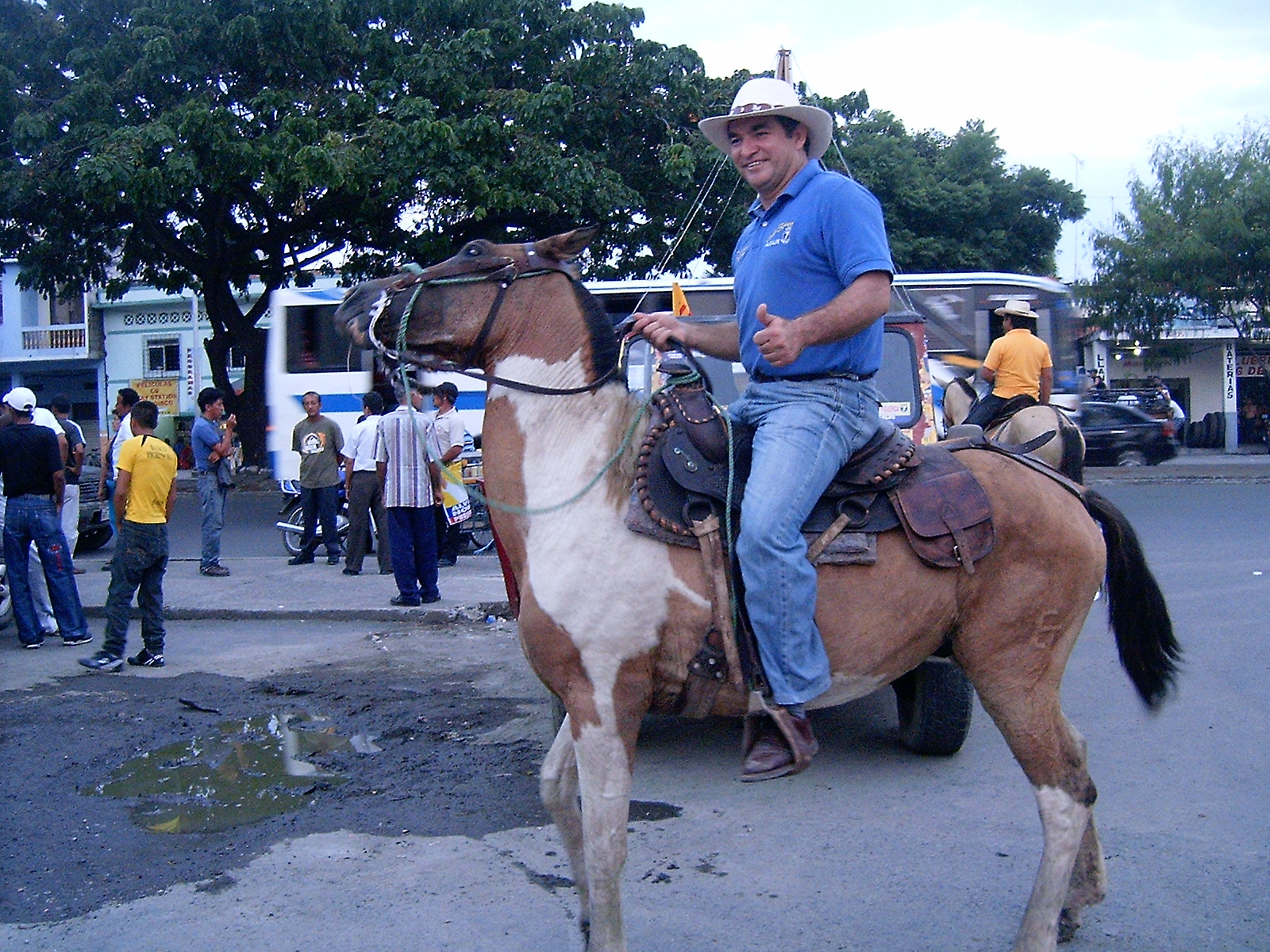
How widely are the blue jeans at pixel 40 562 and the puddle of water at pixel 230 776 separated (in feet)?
9.61

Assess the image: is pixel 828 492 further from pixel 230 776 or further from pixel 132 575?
pixel 132 575

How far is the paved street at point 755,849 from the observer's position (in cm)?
360

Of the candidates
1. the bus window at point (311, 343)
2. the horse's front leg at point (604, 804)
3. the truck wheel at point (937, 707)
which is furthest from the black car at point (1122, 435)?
the horse's front leg at point (604, 804)

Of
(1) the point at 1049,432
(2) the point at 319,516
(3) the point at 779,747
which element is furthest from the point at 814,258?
(2) the point at 319,516

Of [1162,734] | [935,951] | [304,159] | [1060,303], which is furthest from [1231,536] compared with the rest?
[304,159]

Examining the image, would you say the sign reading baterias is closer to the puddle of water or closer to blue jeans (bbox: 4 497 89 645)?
blue jeans (bbox: 4 497 89 645)

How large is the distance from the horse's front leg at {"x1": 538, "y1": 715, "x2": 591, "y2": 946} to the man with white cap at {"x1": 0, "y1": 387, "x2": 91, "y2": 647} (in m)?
6.26

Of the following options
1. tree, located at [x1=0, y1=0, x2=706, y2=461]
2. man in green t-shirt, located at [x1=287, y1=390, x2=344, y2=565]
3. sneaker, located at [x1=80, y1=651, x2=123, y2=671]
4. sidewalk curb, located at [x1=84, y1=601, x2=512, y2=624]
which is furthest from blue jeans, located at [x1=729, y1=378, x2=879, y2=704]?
tree, located at [x1=0, y1=0, x2=706, y2=461]

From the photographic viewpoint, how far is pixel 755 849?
14.0 feet

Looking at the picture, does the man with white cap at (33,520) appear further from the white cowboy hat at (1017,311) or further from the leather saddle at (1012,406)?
the white cowboy hat at (1017,311)

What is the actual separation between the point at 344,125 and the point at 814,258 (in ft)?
57.8

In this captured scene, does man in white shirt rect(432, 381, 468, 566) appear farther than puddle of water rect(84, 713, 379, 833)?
Yes

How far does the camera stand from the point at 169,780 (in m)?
5.21

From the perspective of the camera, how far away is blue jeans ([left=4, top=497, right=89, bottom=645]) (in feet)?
26.6
